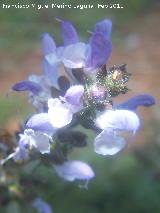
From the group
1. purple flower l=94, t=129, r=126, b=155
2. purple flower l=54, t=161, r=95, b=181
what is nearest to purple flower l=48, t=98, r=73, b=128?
purple flower l=94, t=129, r=126, b=155

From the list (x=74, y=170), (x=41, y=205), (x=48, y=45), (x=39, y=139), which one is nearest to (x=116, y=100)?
(x=41, y=205)

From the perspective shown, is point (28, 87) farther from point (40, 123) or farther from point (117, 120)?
point (117, 120)

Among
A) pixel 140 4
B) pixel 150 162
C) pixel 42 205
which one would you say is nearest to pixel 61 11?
pixel 140 4

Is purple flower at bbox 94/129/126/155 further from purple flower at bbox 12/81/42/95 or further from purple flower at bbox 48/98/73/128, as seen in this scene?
purple flower at bbox 12/81/42/95

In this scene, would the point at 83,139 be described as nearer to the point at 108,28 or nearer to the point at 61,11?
the point at 108,28

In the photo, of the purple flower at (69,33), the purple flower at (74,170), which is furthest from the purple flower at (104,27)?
the purple flower at (74,170)

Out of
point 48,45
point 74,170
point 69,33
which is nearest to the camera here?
point 69,33
